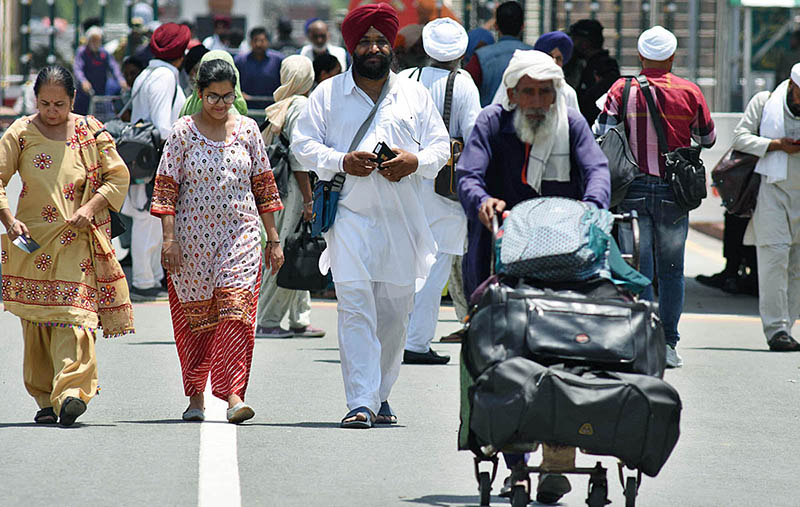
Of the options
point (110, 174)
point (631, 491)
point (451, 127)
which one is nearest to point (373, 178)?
point (110, 174)

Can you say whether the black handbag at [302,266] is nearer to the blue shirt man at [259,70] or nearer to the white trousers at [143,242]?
the white trousers at [143,242]

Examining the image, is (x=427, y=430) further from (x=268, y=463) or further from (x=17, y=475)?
(x=17, y=475)

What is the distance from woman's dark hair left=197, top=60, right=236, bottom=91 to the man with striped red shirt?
2.85m

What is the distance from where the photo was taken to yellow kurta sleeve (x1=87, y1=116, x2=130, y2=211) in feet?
26.6

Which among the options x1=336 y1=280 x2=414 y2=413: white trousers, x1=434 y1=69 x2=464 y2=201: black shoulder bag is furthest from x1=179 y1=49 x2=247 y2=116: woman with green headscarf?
x1=434 y1=69 x2=464 y2=201: black shoulder bag

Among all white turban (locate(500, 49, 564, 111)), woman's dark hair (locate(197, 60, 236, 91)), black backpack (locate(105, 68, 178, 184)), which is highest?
white turban (locate(500, 49, 564, 111))

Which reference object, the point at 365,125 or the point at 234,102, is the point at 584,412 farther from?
the point at 234,102

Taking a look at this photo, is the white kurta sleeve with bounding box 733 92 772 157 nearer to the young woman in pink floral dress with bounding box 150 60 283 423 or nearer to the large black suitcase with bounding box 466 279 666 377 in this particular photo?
the young woman in pink floral dress with bounding box 150 60 283 423

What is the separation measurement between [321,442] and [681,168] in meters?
3.53

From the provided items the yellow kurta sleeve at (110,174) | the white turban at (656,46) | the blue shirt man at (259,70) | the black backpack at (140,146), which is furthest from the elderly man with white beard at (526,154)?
the blue shirt man at (259,70)

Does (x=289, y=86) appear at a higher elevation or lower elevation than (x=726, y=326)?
higher

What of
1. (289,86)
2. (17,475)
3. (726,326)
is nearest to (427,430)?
(17,475)

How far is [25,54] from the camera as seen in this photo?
1780cm

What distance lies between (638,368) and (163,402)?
143 inches
